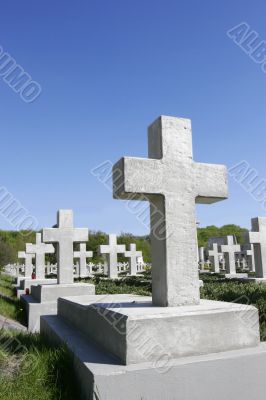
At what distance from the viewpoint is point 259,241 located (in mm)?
12430

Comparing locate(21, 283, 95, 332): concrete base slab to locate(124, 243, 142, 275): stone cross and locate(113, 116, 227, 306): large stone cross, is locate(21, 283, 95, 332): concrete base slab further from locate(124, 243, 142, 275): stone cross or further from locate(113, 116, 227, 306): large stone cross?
locate(124, 243, 142, 275): stone cross

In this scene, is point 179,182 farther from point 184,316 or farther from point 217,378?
point 217,378

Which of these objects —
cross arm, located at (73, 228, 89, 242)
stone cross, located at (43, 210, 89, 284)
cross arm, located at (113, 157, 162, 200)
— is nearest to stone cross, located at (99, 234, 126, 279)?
cross arm, located at (73, 228, 89, 242)

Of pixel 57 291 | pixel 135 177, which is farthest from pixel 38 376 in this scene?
pixel 57 291

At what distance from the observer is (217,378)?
3.10 meters

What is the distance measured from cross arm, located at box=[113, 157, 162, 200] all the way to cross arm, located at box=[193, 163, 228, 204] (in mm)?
493

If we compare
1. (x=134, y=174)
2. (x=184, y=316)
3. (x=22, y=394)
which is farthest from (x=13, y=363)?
(x=134, y=174)

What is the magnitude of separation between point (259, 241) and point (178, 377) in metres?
10.2

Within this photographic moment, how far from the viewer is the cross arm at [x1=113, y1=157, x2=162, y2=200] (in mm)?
3631

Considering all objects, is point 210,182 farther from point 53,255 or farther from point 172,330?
point 53,255

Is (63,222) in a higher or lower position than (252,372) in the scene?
higher

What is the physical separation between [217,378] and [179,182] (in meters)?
1.92

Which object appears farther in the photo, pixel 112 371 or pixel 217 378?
pixel 217 378

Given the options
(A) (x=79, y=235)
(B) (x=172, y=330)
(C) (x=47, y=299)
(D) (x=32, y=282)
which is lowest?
(C) (x=47, y=299)
